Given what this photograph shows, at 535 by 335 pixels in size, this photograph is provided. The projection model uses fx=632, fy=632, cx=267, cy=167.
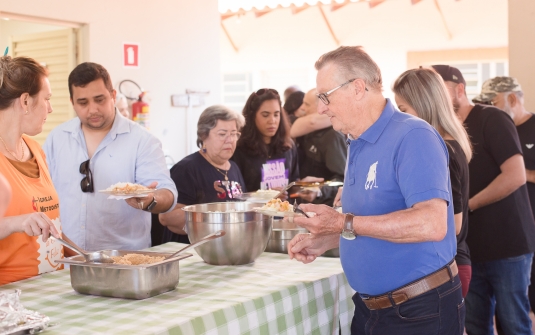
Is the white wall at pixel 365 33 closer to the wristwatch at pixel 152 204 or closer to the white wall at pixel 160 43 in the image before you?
the white wall at pixel 160 43

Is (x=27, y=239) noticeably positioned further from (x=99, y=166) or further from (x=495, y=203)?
(x=495, y=203)

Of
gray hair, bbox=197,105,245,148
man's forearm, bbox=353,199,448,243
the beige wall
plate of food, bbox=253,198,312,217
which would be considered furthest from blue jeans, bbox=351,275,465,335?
the beige wall

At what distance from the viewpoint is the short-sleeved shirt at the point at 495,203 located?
10.3 feet

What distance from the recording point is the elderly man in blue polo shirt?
1764mm

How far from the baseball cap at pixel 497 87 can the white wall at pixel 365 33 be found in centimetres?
486

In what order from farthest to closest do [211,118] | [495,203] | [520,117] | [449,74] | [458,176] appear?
[520,117]
[211,118]
[495,203]
[449,74]
[458,176]

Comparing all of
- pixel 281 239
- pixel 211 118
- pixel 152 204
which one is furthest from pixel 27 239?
pixel 211 118

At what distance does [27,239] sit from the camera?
87.4 inches

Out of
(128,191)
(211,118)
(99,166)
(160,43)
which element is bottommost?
(128,191)

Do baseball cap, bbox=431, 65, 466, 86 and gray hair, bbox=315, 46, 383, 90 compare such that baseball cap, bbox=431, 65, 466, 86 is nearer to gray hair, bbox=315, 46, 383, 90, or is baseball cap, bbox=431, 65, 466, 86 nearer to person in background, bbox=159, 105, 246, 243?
person in background, bbox=159, 105, 246, 243

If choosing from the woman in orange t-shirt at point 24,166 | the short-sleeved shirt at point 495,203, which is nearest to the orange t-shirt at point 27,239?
the woman in orange t-shirt at point 24,166

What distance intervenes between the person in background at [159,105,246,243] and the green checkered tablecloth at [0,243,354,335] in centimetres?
75

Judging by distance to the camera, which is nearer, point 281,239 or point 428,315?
point 428,315

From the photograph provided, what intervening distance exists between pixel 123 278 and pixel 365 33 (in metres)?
7.91
